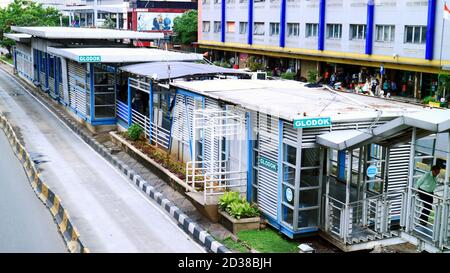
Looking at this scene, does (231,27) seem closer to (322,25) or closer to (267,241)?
(322,25)

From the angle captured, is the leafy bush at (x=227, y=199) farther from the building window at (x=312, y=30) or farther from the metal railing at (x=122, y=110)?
the building window at (x=312, y=30)

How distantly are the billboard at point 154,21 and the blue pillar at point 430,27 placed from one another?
177 ft

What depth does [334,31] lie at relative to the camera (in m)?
44.6

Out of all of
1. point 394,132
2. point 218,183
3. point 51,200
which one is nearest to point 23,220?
point 51,200

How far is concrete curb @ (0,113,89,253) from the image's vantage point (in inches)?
492

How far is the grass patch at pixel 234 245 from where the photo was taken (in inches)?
486

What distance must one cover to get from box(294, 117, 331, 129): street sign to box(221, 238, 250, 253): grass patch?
272 centimetres

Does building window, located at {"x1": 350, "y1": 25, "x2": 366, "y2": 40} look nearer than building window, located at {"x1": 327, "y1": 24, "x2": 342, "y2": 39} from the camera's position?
Yes

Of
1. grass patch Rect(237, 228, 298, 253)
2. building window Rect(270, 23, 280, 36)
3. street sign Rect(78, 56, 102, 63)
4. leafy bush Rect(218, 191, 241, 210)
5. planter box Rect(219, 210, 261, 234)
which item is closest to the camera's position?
grass patch Rect(237, 228, 298, 253)

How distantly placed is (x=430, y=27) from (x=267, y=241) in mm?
26044

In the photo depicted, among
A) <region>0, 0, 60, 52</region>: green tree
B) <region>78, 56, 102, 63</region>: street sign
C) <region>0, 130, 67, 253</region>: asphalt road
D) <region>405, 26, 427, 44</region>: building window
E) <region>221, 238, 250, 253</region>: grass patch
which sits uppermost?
<region>0, 0, 60, 52</region>: green tree

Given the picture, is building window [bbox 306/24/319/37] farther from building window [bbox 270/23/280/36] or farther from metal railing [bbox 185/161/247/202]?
metal railing [bbox 185/161/247/202]

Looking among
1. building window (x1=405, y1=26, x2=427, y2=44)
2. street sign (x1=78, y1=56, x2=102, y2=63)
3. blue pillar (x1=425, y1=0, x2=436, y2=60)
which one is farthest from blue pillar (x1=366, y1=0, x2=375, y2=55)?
street sign (x1=78, y1=56, x2=102, y2=63)
